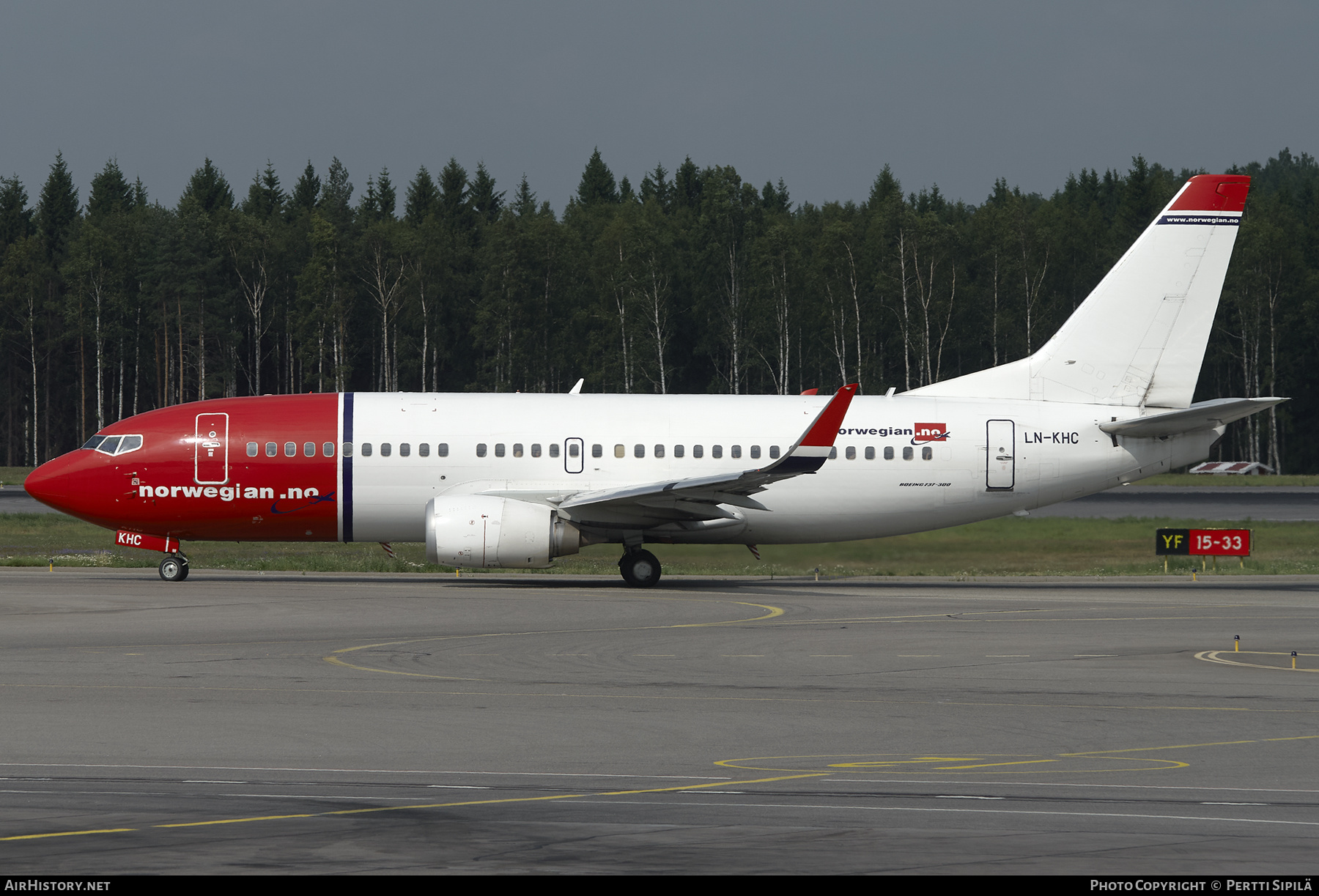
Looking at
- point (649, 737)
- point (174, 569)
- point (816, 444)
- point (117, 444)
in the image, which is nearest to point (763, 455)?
point (816, 444)

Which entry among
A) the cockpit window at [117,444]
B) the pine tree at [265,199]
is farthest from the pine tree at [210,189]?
the cockpit window at [117,444]

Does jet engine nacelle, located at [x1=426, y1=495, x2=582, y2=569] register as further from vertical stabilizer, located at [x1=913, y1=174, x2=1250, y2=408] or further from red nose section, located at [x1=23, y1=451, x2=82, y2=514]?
vertical stabilizer, located at [x1=913, y1=174, x2=1250, y2=408]

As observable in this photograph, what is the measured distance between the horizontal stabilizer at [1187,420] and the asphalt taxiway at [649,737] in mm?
5207

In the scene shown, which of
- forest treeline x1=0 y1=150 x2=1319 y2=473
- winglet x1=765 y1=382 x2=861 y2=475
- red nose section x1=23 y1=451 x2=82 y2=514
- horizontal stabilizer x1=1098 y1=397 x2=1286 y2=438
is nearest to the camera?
winglet x1=765 y1=382 x2=861 y2=475

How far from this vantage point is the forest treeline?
9525cm

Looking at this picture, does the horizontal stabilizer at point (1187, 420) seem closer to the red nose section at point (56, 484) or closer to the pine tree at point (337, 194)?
the red nose section at point (56, 484)

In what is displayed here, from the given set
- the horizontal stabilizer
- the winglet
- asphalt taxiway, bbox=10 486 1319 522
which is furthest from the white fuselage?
asphalt taxiway, bbox=10 486 1319 522

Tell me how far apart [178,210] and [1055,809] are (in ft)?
374

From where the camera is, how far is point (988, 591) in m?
31.3

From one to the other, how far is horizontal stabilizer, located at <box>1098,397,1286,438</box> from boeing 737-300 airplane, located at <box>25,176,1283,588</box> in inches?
2.9

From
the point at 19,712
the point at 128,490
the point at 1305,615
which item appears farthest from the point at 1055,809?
the point at 128,490

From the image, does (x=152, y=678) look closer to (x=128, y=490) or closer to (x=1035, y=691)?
(x=1035, y=691)

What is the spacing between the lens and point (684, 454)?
104 feet

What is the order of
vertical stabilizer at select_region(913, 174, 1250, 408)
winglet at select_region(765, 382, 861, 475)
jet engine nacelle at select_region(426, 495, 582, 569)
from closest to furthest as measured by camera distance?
winglet at select_region(765, 382, 861, 475) → jet engine nacelle at select_region(426, 495, 582, 569) → vertical stabilizer at select_region(913, 174, 1250, 408)
